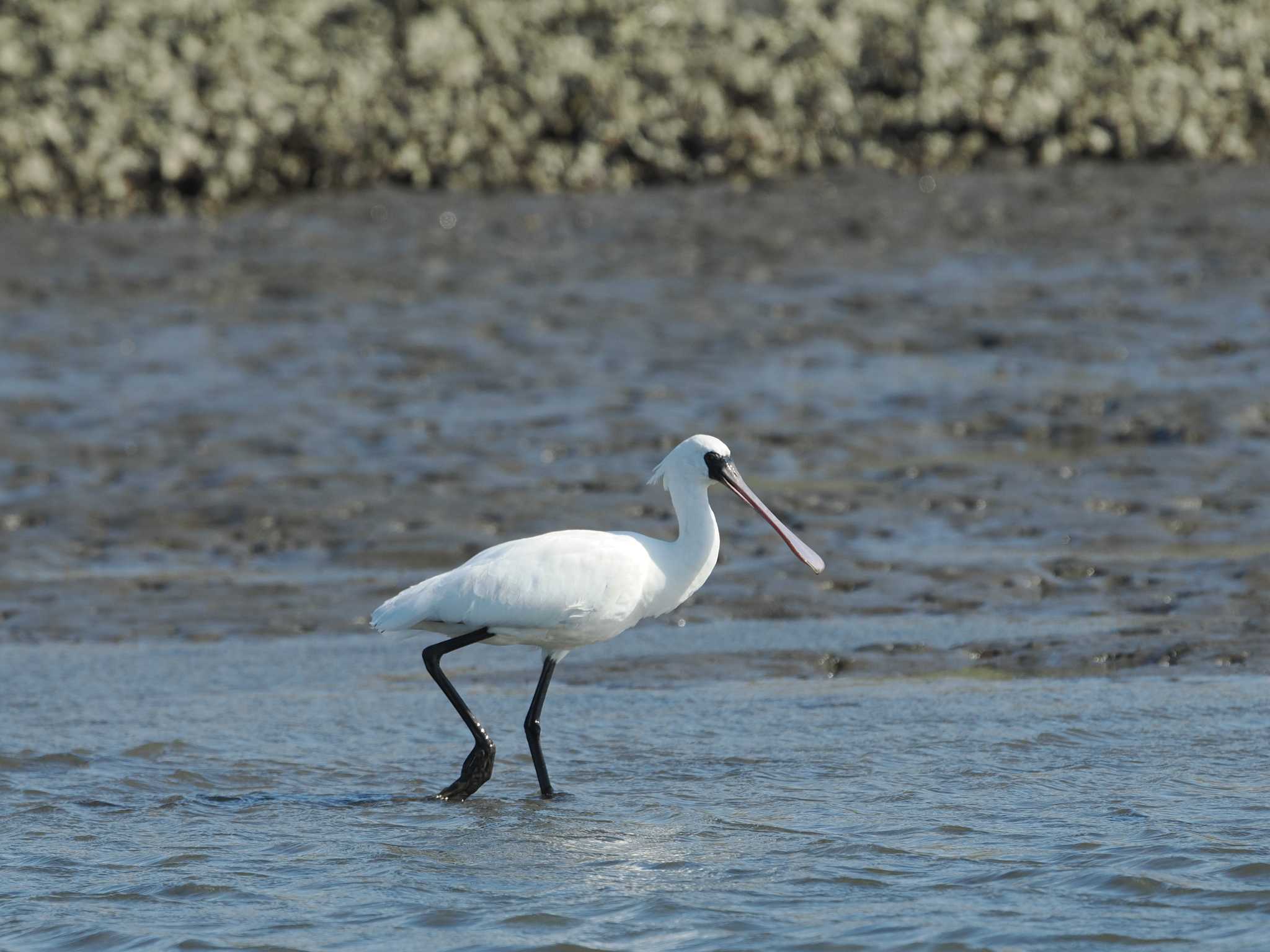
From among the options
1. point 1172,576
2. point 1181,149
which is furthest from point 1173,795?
point 1181,149

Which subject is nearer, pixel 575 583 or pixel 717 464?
pixel 575 583

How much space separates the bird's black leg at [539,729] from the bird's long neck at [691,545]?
49 cm

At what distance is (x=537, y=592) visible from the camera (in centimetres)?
672

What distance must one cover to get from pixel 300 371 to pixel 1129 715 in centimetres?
794

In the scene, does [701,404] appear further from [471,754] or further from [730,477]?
[471,754]

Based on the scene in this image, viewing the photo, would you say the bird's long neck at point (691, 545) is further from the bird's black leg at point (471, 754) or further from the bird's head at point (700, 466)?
the bird's black leg at point (471, 754)

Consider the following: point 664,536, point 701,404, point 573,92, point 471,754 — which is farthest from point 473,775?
point 573,92

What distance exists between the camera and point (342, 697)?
818 centimetres

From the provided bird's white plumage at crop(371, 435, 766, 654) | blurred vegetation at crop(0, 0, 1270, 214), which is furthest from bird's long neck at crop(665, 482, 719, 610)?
blurred vegetation at crop(0, 0, 1270, 214)

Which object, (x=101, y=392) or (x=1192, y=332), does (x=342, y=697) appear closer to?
(x=101, y=392)

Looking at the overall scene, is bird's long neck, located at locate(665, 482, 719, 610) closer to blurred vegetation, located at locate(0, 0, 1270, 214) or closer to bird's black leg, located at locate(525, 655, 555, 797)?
bird's black leg, located at locate(525, 655, 555, 797)

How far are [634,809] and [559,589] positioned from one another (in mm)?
753

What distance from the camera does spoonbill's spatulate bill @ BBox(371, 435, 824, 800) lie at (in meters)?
6.74

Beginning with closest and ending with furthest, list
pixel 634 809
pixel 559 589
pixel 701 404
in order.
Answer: pixel 634 809
pixel 559 589
pixel 701 404
